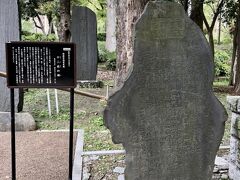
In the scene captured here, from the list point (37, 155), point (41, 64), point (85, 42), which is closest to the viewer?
point (41, 64)

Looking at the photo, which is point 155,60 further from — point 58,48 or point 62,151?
point 62,151

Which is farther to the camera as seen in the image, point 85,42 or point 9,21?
point 85,42

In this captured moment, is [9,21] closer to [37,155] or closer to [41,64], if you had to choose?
[37,155]

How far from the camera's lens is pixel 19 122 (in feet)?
23.0

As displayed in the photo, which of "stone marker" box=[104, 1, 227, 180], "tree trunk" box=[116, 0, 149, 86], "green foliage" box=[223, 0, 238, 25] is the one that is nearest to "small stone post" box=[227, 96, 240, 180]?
"stone marker" box=[104, 1, 227, 180]

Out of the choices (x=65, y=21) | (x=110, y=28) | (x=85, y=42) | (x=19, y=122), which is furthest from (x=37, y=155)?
(x=110, y=28)

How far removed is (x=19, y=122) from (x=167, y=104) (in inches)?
166

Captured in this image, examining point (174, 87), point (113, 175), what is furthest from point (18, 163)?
point (174, 87)

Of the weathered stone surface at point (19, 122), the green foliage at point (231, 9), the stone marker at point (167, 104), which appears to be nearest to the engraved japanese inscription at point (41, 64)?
the stone marker at point (167, 104)

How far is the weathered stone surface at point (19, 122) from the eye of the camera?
696 cm

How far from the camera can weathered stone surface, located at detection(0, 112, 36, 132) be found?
6961mm

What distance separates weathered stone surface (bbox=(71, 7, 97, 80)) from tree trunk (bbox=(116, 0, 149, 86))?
4.92 m

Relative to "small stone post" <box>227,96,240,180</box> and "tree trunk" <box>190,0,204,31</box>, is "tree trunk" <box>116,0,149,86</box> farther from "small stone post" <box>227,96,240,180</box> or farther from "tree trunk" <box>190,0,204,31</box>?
"tree trunk" <box>190,0,204,31</box>

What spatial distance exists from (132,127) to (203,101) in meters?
0.68
